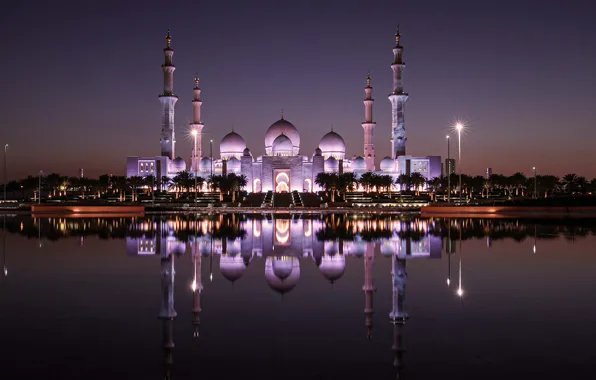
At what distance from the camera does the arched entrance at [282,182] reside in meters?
72.0

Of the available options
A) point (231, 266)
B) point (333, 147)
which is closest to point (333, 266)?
point (231, 266)

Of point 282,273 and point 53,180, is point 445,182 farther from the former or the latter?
point 282,273

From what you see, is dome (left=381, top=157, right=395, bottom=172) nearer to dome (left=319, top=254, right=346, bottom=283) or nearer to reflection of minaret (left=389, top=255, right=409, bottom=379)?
dome (left=319, top=254, right=346, bottom=283)

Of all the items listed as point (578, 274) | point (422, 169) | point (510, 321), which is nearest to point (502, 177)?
point (422, 169)

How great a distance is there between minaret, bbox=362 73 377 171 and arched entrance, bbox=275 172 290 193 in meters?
10.1

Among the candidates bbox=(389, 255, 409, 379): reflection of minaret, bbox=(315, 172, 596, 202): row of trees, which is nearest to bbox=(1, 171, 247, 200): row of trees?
bbox=(315, 172, 596, 202): row of trees

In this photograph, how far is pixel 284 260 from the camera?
12.7 m

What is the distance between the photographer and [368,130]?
70.4 metres

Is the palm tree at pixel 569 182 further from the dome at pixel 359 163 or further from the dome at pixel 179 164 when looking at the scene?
the dome at pixel 179 164

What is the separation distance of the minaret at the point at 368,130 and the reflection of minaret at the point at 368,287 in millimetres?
56710

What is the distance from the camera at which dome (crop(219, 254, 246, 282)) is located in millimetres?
10516

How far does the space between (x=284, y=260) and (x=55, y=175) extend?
59.6 metres

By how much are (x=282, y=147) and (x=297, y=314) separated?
6407 centimetres

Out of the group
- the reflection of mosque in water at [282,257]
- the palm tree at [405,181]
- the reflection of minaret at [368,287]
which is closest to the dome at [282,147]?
the palm tree at [405,181]
